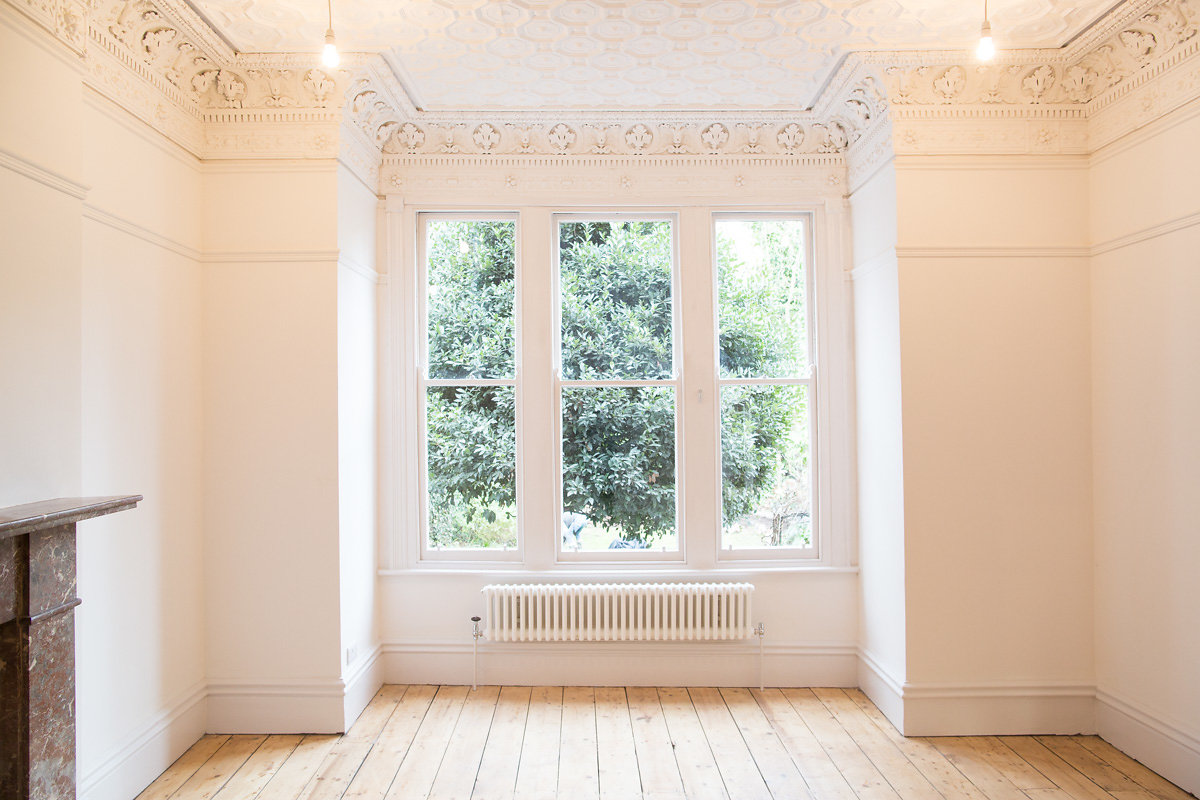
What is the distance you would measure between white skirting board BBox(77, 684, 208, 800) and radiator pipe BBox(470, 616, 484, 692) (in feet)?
4.12

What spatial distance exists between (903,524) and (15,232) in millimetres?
3428

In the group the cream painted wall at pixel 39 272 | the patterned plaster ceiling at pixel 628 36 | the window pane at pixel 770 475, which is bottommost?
the window pane at pixel 770 475

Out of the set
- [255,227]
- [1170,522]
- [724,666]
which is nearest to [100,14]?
[255,227]

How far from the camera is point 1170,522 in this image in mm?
2881

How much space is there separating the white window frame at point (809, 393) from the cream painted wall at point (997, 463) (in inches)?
29.2

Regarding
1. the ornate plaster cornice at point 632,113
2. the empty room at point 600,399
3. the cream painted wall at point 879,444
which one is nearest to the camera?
the empty room at point 600,399

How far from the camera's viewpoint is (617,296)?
4.13 m

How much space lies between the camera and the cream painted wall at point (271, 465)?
10.9 ft

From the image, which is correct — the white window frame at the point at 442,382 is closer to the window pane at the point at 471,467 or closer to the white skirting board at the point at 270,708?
the window pane at the point at 471,467

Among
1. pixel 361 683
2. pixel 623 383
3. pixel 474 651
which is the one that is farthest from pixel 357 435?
pixel 623 383

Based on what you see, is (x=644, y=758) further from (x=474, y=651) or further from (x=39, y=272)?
(x=39, y=272)

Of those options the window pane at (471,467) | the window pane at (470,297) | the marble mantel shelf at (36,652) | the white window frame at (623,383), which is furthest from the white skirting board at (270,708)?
the window pane at (470,297)

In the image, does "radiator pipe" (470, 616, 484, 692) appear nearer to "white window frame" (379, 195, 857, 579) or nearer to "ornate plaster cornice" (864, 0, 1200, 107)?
"white window frame" (379, 195, 857, 579)

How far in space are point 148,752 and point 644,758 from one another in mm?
1965
